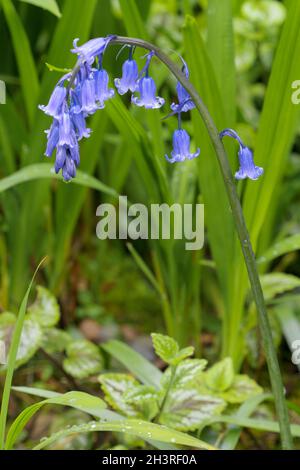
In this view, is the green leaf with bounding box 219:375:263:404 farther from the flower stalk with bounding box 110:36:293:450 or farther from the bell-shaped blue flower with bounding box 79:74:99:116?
the bell-shaped blue flower with bounding box 79:74:99:116

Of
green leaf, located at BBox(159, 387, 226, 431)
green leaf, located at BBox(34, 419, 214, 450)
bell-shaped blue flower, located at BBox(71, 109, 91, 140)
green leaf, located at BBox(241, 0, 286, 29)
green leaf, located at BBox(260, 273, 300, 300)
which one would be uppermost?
green leaf, located at BBox(241, 0, 286, 29)

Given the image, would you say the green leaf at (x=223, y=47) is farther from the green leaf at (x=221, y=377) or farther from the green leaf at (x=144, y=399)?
the green leaf at (x=144, y=399)

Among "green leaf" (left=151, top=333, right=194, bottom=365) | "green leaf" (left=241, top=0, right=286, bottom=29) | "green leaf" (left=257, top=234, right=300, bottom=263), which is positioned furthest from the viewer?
"green leaf" (left=241, top=0, right=286, bottom=29)

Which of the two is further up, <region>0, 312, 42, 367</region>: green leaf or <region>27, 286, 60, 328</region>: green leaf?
<region>27, 286, 60, 328</region>: green leaf

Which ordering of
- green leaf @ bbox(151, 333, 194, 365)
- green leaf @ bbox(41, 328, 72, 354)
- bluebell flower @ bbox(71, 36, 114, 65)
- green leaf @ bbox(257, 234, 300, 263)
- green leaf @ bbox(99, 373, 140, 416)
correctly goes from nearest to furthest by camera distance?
bluebell flower @ bbox(71, 36, 114, 65), green leaf @ bbox(151, 333, 194, 365), green leaf @ bbox(99, 373, 140, 416), green leaf @ bbox(257, 234, 300, 263), green leaf @ bbox(41, 328, 72, 354)

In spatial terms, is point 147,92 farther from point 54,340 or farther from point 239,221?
point 54,340

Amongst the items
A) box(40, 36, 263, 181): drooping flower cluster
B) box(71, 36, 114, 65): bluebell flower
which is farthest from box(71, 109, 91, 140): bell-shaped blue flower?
box(71, 36, 114, 65): bluebell flower

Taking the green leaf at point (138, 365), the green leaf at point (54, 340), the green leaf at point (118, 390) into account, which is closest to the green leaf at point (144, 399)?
the green leaf at point (118, 390)

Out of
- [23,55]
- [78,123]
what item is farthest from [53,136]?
[23,55]

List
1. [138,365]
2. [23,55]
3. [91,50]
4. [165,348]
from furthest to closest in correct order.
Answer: [23,55]
[138,365]
[165,348]
[91,50]
